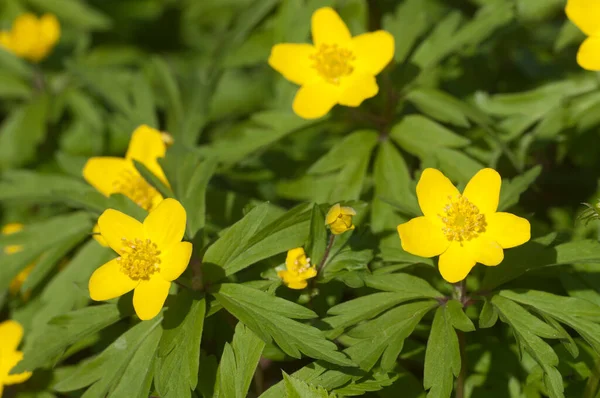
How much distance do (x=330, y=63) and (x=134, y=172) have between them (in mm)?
810

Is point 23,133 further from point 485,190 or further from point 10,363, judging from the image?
point 485,190

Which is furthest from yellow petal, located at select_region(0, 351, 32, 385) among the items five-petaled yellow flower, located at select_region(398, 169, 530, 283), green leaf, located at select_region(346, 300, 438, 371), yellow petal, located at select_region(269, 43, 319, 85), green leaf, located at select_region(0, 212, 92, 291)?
five-petaled yellow flower, located at select_region(398, 169, 530, 283)

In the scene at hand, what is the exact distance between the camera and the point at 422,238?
1816mm

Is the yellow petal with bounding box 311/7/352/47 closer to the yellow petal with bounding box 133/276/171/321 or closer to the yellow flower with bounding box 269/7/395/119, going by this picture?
the yellow flower with bounding box 269/7/395/119

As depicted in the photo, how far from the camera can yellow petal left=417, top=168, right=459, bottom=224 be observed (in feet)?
6.07

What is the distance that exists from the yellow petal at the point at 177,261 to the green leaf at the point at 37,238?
879 mm

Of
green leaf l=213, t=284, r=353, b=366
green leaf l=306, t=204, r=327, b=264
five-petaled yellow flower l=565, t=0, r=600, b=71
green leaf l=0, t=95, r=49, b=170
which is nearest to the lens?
green leaf l=213, t=284, r=353, b=366

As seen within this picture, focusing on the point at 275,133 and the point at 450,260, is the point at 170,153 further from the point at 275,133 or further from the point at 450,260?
the point at 450,260

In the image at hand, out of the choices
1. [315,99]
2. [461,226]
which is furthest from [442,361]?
[315,99]

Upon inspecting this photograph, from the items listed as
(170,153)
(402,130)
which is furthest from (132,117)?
(402,130)

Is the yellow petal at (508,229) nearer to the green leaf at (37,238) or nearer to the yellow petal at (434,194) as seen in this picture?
the yellow petal at (434,194)

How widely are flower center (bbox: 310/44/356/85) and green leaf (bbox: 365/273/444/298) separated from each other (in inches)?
28.7

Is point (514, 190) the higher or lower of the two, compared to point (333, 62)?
lower

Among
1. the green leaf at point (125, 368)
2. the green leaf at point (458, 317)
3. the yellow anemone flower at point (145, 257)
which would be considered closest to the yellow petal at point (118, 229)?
the yellow anemone flower at point (145, 257)
